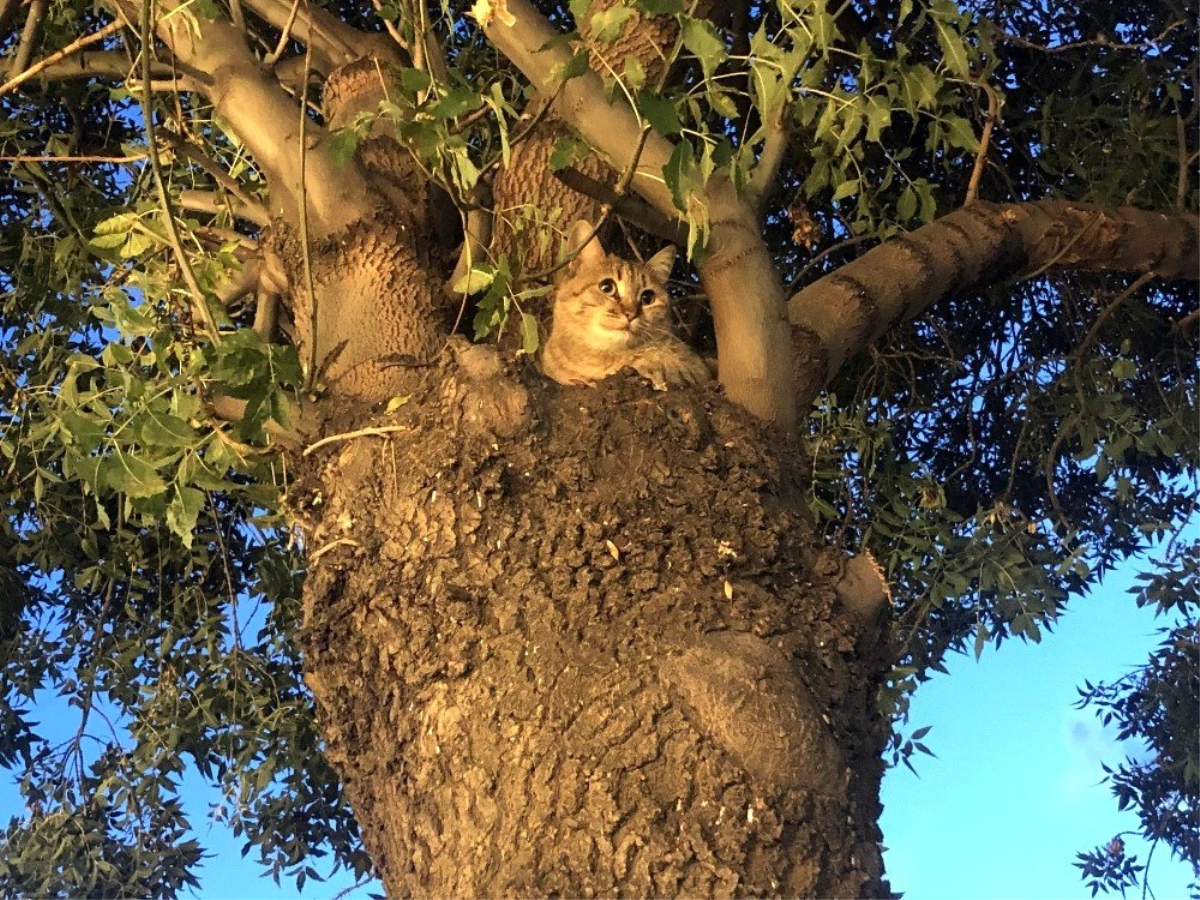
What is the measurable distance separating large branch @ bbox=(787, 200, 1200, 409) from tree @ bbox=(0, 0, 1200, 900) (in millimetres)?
15

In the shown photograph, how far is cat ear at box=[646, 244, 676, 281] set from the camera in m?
4.10

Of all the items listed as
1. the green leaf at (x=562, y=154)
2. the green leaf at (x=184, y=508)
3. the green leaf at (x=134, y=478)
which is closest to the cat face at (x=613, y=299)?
the green leaf at (x=562, y=154)

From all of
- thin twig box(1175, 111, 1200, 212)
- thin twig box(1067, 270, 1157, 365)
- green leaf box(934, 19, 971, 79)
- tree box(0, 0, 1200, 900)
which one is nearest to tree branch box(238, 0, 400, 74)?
tree box(0, 0, 1200, 900)

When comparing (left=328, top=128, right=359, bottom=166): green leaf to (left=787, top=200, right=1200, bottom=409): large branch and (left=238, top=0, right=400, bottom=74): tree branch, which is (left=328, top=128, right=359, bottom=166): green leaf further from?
(left=787, top=200, right=1200, bottom=409): large branch

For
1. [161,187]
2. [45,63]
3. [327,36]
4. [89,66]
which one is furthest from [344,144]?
[89,66]

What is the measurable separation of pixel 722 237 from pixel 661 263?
5.12 feet

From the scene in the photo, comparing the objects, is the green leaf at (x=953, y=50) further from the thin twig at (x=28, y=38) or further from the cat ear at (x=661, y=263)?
the thin twig at (x=28, y=38)

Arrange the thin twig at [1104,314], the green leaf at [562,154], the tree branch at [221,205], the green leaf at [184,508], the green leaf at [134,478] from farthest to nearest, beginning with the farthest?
the thin twig at [1104,314] → the tree branch at [221,205] → the green leaf at [562,154] → the green leaf at [184,508] → the green leaf at [134,478]

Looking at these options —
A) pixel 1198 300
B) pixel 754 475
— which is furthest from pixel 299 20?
pixel 1198 300

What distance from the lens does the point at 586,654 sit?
6.52 ft

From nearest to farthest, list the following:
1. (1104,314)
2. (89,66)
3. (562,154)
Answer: (562,154), (89,66), (1104,314)

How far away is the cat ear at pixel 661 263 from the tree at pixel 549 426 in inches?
5.6

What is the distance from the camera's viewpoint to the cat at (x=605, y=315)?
3779 millimetres

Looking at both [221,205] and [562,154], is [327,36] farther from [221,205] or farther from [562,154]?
[562,154]
